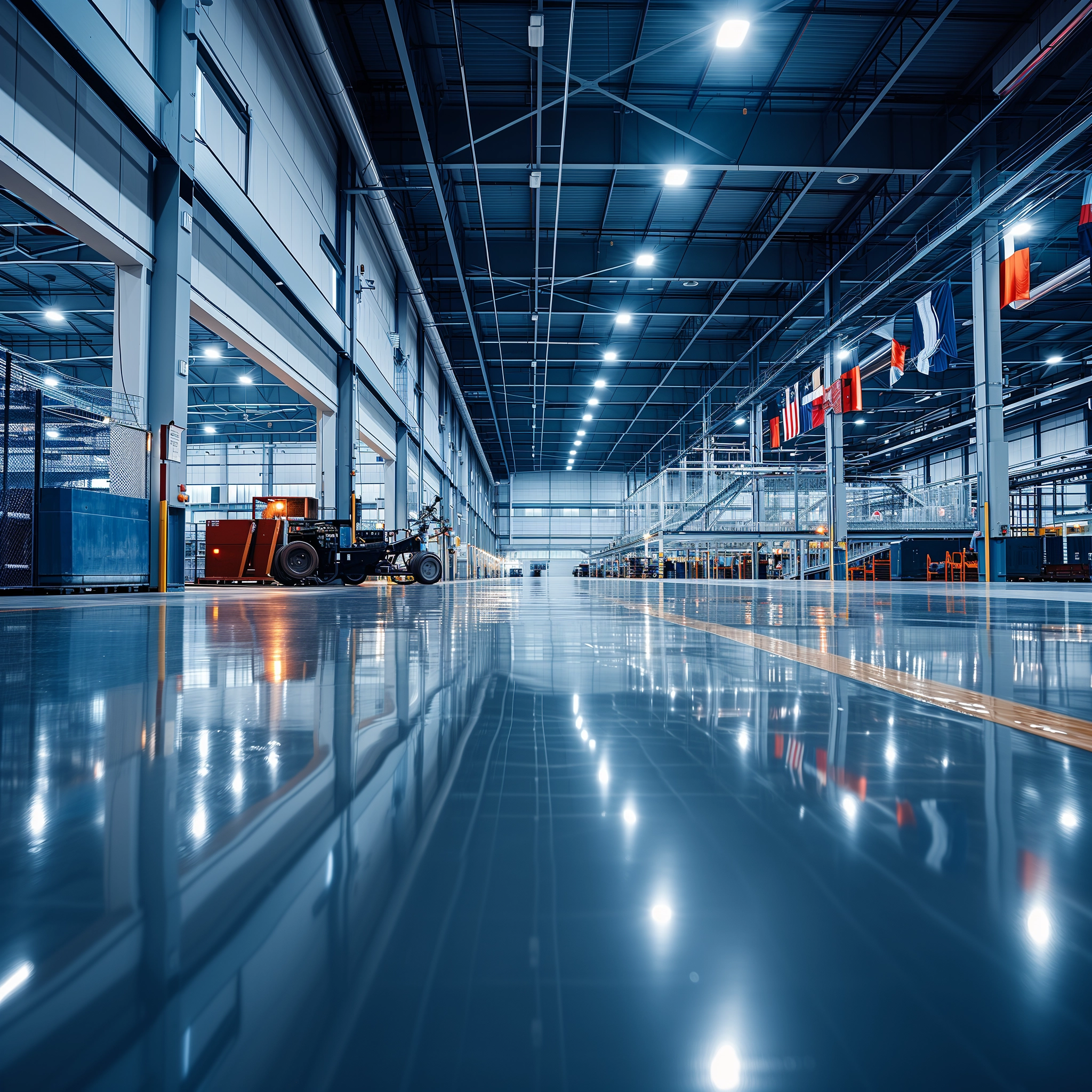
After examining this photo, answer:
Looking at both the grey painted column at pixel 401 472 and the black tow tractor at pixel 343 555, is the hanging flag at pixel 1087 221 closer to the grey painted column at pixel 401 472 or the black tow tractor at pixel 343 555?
the black tow tractor at pixel 343 555

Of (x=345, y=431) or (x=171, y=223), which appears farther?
(x=345, y=431)

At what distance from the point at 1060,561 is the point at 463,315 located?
63.5 ft

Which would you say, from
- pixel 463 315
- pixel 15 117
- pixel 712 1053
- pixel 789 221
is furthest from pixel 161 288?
pixel 789 221

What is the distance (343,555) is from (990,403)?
14.4 meters

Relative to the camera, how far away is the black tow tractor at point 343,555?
12289 millimetres

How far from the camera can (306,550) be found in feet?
40.3

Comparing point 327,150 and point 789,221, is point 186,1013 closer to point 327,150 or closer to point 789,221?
point 327,150

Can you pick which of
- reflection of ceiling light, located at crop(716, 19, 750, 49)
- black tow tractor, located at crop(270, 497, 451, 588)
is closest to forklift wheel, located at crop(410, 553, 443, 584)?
black tow tractor, located at crop(270, 497, 451, 588)

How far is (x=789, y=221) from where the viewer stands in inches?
712

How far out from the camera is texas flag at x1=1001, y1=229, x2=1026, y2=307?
42.9 feet

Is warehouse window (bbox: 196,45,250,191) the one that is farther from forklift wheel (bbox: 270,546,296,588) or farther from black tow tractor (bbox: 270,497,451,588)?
forklift wheel (bbox: 270,546,296,588)

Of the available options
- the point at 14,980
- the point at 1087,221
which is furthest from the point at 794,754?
the point at 1087,221

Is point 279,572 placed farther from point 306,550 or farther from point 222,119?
point 222,119

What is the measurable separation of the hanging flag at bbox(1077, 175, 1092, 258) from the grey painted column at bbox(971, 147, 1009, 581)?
3590 millimetres
